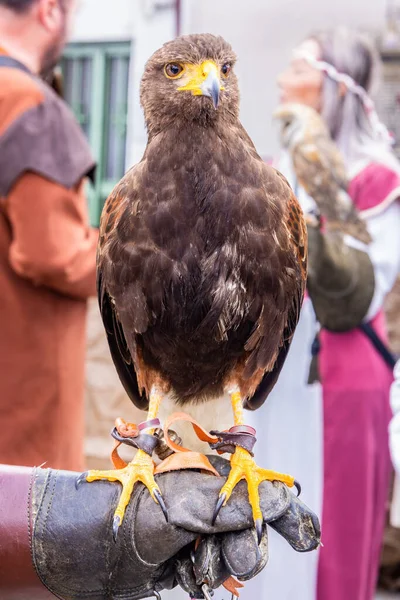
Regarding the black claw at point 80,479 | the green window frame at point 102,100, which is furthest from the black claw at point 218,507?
the green window frame at point 102,100

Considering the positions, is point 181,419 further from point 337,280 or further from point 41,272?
point 337,280

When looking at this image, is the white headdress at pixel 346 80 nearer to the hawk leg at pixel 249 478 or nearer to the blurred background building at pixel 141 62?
the blurred background building at pixel 141 62

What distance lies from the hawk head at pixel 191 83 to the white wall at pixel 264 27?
207 cm

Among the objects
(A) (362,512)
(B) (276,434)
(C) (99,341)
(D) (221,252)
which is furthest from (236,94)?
(C) (99,341)

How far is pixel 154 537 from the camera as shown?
1.71 metres

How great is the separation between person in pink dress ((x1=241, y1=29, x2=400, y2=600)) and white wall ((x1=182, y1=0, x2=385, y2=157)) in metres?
0.60

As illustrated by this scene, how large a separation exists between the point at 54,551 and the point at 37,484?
153 mm

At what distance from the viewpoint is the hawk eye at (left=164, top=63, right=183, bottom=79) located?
1.76 m

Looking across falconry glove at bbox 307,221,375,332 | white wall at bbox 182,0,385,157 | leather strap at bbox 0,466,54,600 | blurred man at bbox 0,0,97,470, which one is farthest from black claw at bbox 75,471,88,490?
white wall at bbox 182,0,385,157

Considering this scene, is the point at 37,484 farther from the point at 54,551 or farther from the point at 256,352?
the point at 256,352

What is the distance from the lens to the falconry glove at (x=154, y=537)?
1706 mm

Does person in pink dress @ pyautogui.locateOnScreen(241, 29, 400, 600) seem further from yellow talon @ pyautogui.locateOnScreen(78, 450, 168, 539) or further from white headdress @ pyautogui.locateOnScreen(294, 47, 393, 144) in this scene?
yellow talon @ pyautogui.locateOnScreen(78, 450, 168, 539)

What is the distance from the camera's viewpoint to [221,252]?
172 cm

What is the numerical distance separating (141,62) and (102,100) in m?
0.74
